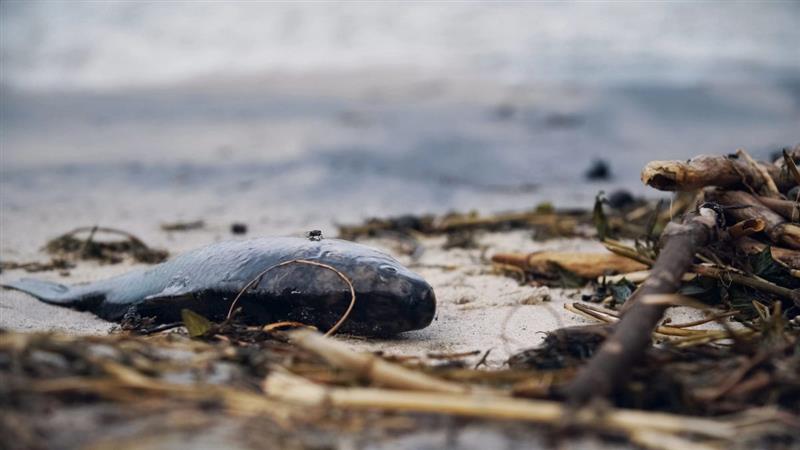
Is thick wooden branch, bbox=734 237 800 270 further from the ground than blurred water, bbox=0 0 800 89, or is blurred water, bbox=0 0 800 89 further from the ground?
blurred water, bbox=0 0 800 89

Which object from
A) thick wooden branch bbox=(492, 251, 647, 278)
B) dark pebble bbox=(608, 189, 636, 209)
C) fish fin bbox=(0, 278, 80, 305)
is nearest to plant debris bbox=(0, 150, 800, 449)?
thick wooden branch bbox=(492, 251, 647, 278)

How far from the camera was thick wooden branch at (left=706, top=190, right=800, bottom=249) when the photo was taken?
326 centimetres

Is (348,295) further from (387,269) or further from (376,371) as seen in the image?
(376,371)

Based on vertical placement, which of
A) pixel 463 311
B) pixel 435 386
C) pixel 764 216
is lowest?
pixel 463 311

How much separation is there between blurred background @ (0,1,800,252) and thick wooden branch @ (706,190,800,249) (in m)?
3.61

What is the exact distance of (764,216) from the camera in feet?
10.8

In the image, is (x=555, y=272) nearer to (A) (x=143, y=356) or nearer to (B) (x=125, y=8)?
(A) (x=143, y=356)

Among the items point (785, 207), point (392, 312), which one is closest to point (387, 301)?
point (392, 312)

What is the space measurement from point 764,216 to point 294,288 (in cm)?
192

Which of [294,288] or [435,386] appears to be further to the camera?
[294,288]

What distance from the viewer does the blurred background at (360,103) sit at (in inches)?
313

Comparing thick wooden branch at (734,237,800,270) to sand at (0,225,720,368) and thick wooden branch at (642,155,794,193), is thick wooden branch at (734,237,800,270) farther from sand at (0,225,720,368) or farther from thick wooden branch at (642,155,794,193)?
sand at (0,225,720,368)

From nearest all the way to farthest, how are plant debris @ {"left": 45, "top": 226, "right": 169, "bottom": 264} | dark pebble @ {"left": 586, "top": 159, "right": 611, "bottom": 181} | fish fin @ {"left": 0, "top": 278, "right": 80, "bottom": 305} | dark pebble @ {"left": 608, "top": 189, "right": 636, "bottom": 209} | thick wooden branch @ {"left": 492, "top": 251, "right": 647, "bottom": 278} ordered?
1. fish fin @ {"left": 0, "top": 278, "right": 80, "bottom": 305}
2. thick wooden branch @ {"left": 492, "top": 251, "right": 647, "bottom": 278}
3. plant debris @ {"left": 45, "top": 226, "right": 169, "bottom": 264}
4. dark pebble @ {"left": 608, "top": 189, "right": 636, "bottom": 209}
5. dark pebble @ {"left": 586, "top": 159, "right": 611, "bottom": 181}

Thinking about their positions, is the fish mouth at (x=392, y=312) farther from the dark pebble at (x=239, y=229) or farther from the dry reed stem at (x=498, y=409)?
the dark pebble at (x=239, y=229)
